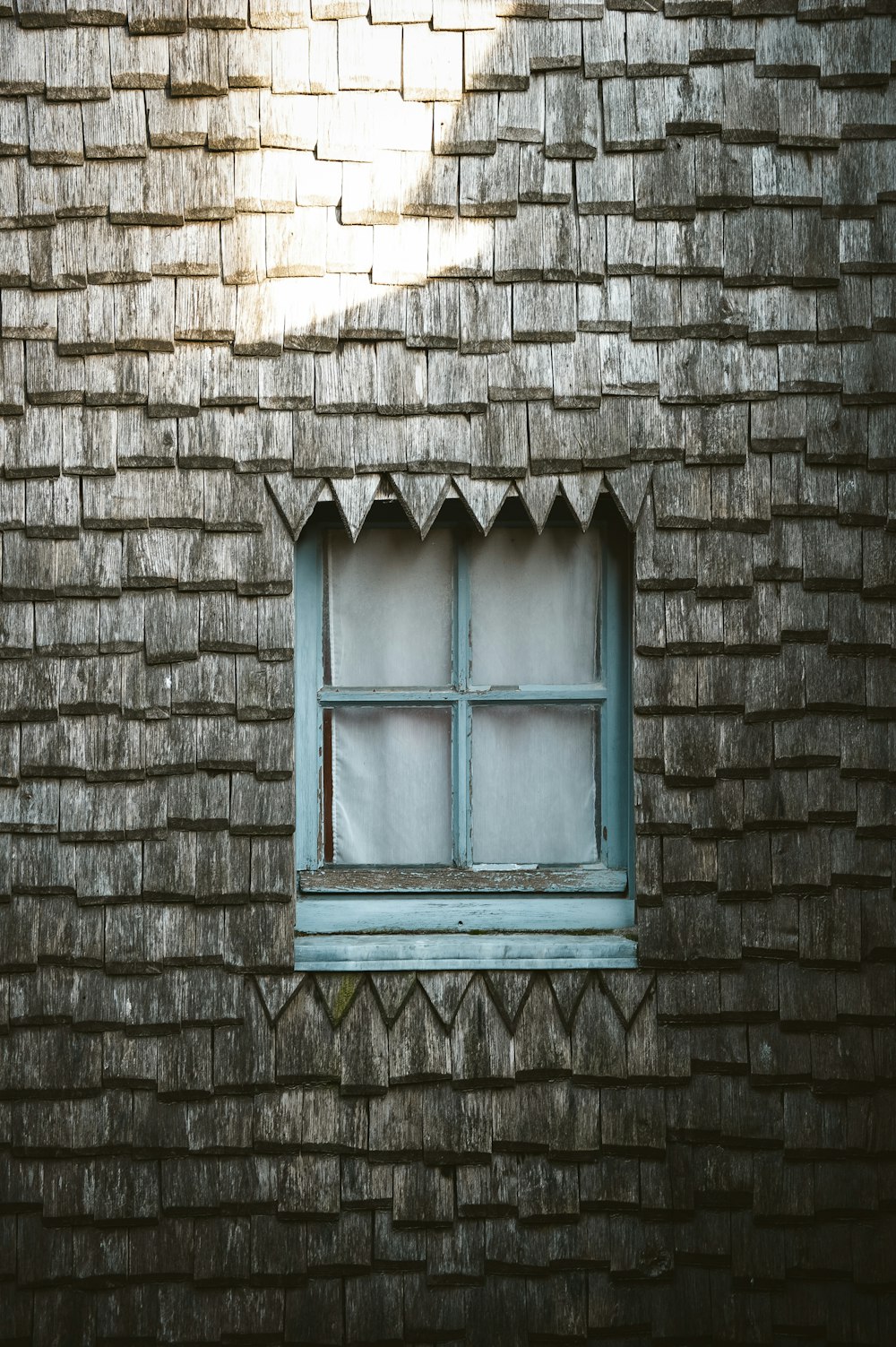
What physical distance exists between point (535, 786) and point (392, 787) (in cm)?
39

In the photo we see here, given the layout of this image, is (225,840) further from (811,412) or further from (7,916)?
(811,412)

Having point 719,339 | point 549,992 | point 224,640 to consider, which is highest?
point 719,339

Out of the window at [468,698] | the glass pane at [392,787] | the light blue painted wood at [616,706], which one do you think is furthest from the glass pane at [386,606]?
the light blue painted wood at [616,706]

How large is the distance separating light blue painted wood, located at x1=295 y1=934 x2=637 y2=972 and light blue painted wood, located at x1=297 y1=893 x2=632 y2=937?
4 centimetres

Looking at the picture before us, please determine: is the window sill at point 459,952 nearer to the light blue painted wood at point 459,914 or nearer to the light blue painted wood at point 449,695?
the light blue painted wood at point 459,914

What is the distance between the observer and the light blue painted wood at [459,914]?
305 centimetres

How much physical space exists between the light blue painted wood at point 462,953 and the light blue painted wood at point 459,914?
0.12 feet

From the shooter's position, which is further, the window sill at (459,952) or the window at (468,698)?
the window at (468,698)

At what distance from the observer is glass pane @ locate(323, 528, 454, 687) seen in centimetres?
315

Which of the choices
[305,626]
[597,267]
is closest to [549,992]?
[305,626]

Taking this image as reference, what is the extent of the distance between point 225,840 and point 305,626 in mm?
604

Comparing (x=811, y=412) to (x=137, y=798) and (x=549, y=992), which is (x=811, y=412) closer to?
(x=549, y=992)

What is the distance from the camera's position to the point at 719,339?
300 centimetres

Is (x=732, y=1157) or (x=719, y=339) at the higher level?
(x=719, y=339)
